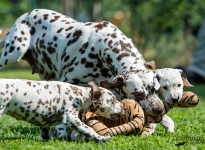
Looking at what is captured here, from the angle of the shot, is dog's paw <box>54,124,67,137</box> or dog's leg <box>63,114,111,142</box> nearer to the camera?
dog's leg <box>63,114,111,142</box>

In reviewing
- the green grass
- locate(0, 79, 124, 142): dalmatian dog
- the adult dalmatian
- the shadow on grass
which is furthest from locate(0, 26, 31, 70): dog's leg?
locate(0, 79, 124, 142): dalmatian dog

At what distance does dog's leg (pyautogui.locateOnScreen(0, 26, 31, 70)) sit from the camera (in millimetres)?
8805

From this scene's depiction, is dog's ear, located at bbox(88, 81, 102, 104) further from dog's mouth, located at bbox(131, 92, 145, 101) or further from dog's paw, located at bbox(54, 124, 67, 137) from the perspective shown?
dog's paw, located at bbox(54, 124, 67, 137)

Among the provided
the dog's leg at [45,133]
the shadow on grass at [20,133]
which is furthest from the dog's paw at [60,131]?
the dog's leg at [45,133]

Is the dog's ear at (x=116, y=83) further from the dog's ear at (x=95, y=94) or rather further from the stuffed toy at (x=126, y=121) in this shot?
the dog's ear at (x=95, y=94)

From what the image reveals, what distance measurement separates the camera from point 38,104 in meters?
6.25

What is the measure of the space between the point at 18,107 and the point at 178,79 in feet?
6.54

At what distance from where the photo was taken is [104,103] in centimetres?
642

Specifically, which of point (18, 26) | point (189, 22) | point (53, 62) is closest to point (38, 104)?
point (53, 62)

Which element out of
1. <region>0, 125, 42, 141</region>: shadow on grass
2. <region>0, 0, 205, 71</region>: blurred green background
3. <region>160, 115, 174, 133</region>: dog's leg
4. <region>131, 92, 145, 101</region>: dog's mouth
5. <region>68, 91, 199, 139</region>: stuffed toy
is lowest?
<region>0, 0, 205, 71</region>: blurred green background

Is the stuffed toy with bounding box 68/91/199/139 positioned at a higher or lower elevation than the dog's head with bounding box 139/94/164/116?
lower

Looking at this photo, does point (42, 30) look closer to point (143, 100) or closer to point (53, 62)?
point (53, 62)

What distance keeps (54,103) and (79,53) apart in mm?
1972

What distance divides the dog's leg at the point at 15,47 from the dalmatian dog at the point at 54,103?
98.2 inches
